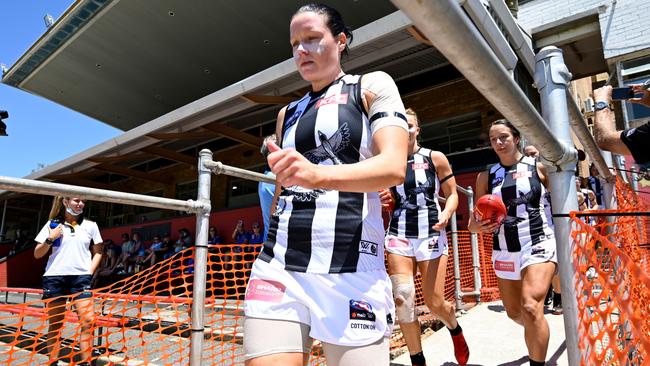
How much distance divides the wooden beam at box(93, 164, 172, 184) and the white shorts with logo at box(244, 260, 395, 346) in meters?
19.6

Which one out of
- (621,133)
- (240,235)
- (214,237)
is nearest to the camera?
(621,133)

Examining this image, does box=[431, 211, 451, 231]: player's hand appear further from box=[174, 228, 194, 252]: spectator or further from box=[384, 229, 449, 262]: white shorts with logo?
box=[174, 228, 194, 252]: spectator

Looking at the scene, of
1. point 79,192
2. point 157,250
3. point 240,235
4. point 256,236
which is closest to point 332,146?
point 79,192

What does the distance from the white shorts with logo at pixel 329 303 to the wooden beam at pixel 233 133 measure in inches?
540

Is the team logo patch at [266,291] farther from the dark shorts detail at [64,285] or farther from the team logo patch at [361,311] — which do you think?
the dark shorts detail at [64,285]

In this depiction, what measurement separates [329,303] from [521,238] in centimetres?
249

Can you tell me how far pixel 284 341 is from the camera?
1.43 metres

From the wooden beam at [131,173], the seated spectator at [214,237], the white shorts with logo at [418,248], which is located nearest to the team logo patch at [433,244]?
the white shorts with logo at [418,248]

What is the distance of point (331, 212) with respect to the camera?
5.17ft

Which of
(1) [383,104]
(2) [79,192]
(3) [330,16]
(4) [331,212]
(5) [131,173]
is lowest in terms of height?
(4) [331,212]

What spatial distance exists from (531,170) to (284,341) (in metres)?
2.99

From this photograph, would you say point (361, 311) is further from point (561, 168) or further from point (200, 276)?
point (200, 276)

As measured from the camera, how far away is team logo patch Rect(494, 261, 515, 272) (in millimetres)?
3375

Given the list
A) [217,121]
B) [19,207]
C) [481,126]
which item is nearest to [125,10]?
[217,121]
